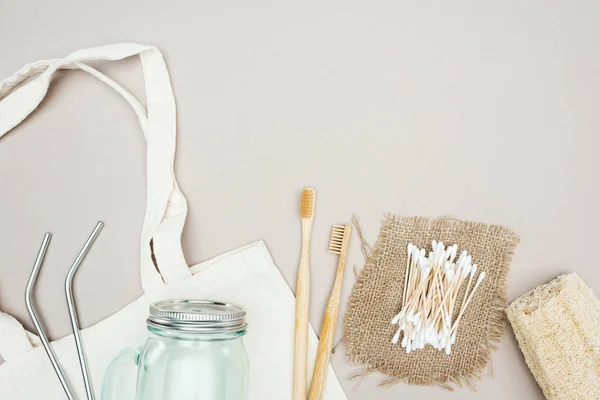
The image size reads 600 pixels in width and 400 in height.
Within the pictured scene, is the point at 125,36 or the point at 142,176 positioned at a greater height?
the point at 125,36

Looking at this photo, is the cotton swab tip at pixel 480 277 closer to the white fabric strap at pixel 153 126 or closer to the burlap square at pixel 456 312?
the burlap square at pixel 456 312

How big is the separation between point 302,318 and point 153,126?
360 millimetres

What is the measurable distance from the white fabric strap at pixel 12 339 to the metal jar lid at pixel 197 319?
0.71ft

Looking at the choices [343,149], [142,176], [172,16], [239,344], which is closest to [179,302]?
[239,344]

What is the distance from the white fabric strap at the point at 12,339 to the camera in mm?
837

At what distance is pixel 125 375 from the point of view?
2.72ft

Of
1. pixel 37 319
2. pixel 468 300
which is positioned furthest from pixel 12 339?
pixel 468 300

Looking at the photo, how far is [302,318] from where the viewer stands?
86 cm

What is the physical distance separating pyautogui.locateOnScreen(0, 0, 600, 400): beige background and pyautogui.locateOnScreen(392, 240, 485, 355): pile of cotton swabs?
0.07m

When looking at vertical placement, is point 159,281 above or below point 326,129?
below

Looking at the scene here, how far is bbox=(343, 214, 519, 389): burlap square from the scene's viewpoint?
2.84ft

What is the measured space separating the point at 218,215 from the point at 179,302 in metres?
0.15

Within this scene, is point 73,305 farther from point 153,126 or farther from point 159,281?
point 153,126

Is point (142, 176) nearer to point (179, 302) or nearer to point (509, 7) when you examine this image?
point (179, 302)
